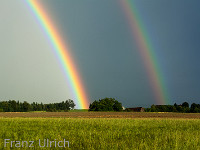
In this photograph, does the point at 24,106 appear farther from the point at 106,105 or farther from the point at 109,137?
the point at 109,137

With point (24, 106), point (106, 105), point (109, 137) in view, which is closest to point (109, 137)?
point (109, 137)

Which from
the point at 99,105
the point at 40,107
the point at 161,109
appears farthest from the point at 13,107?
the point at 161,109

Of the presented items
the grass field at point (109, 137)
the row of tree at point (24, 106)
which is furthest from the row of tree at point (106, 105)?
the grass field at point (109, 137)

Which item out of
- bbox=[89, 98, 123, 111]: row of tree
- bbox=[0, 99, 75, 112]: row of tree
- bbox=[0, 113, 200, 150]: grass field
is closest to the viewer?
bbox=[0, 113, 200, 150]: grass field

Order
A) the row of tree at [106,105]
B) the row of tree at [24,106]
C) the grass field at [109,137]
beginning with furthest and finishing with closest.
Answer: the row of tree at [24,106] → the row of tree at [106,105] → the grass field at [109,137]

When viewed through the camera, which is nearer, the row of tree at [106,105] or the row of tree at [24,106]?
the row of tree at [106,105]

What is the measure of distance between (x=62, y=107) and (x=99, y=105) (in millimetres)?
77164

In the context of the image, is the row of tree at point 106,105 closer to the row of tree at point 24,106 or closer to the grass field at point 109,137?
the row of tree at point 24,106

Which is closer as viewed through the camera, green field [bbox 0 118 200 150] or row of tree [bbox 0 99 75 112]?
green field [bbox 0 118 200 150]

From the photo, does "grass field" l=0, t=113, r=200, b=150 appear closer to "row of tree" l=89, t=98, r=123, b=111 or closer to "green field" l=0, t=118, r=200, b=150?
"green field" l=0, t=118, r=200, b=150

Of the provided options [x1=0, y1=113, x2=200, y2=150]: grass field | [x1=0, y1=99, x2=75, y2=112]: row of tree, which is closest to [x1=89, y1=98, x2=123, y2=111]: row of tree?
[x1=0, y1=99, x2=75, y2=112]: row of tree

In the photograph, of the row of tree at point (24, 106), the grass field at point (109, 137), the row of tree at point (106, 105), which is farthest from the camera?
the row of tree at point (24, 106)

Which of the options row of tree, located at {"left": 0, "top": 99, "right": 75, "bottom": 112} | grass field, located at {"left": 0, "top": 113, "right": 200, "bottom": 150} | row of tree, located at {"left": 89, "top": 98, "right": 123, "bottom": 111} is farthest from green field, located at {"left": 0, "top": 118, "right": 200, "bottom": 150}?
row of tree, located at {"left": 0, "top": 99, "right": 75, "bottom": 112}

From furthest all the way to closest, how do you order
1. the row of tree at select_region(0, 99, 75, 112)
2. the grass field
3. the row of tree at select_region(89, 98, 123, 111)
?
the row of tree at select_region(0, 99, 75, 112)
the row of tree at select_region(89, 98, 123, 111)
the grass field
